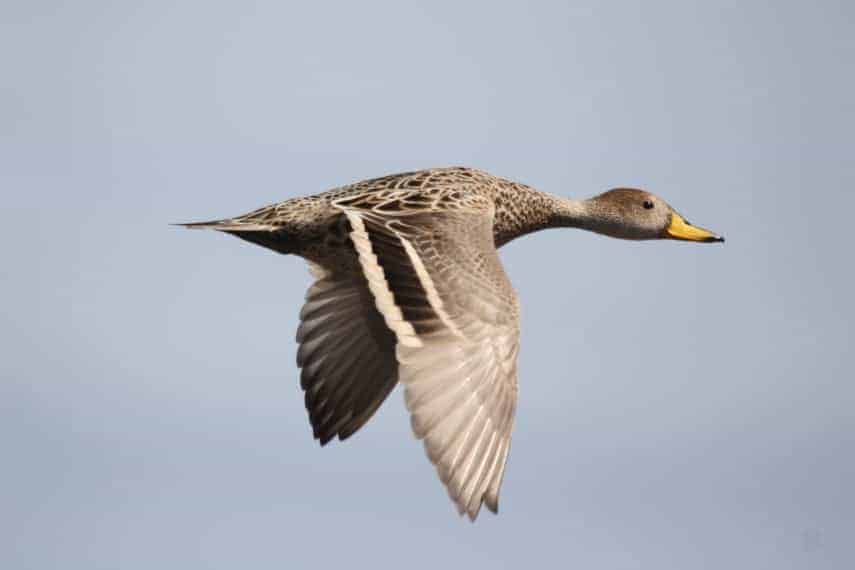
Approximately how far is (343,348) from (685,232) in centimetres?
604

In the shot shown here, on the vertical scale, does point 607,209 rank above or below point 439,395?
below

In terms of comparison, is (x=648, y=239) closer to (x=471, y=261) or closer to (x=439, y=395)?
(x=471, y=261)

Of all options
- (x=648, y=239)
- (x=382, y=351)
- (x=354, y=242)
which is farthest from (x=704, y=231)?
(x=354, y=242)

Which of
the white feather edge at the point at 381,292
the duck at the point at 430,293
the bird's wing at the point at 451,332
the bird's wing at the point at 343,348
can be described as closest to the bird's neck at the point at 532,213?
the duck at the point at 430,293

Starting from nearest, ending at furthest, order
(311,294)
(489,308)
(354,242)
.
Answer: (489,308), (354,242), (311,294)

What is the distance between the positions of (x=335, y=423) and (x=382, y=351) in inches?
36.3

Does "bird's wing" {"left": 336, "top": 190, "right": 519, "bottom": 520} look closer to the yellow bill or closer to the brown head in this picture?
the brown head

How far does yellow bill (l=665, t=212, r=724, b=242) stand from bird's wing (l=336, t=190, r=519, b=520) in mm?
5669

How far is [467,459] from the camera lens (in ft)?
43.1

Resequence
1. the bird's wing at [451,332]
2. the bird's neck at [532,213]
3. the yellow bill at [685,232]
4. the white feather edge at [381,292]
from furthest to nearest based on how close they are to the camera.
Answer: the yellow bill at [685,232] < the bird's neck at [532,213] < the white feather edge at [381,292] < the bird's wing at [451,332]

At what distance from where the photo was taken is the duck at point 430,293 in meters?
13.3

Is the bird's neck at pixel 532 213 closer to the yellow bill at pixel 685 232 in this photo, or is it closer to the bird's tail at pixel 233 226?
the yellow bill at pixel 685 232

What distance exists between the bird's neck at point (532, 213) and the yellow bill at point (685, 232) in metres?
1.19

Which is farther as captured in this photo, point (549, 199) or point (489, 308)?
point (549, 199)
